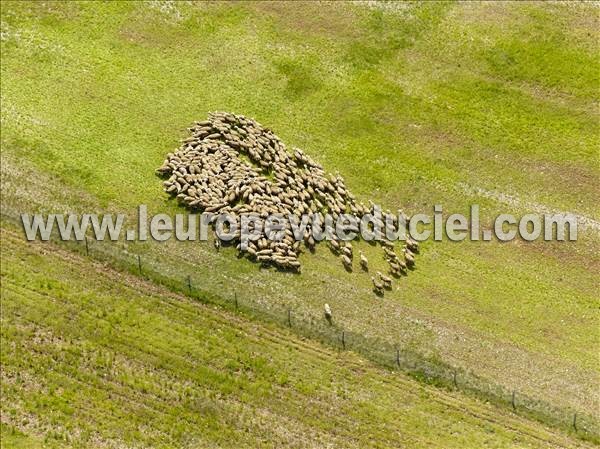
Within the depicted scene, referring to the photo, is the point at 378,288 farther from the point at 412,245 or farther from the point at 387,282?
the point at 412,245

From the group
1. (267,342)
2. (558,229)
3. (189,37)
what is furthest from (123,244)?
(558,229)

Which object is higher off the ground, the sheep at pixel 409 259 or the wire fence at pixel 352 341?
the sheep at pixel 409 259

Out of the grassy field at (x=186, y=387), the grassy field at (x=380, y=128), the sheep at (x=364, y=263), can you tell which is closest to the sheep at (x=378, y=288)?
the grassy field at (x=380, y=128)

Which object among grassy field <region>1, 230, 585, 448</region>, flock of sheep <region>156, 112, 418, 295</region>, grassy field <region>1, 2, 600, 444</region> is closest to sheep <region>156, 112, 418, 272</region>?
flock of sheep <region>156, 112, 418, 295</region>

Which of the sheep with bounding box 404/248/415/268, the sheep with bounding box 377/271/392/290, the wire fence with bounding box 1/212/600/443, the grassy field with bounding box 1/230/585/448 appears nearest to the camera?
the grassy field with bounding box 1/230/585/448

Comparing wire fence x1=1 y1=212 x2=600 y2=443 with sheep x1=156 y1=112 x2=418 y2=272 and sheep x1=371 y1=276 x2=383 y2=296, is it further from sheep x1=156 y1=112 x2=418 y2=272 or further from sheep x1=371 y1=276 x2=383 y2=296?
sheep x1=156 y1=112 x2=418 y2=272

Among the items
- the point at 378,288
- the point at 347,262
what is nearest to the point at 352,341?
the point at 378,288

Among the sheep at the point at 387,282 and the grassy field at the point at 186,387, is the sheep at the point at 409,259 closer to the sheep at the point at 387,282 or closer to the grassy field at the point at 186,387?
the sheep at the point at 387,282
